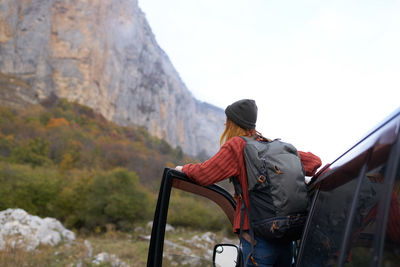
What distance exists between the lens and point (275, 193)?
1.58 m

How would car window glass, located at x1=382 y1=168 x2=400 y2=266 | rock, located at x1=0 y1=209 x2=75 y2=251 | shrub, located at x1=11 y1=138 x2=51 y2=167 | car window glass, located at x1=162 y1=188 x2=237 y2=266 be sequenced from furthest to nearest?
shrub, located at x1=11 y1=138 x2=51 y2=167
rock, located at x1=0 y1=209 x2=75 y2=251
car window glass, located at x1=162 y1=188 x2=237 y2=266
car window glass, located at x1=382 y1=168 x2=400 y2=266

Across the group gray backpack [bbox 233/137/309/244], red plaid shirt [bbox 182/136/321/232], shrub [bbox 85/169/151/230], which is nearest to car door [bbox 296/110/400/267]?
gray backpack [bbox 233/137/309/244]

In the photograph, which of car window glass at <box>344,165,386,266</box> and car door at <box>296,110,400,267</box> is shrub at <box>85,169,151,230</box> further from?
car window glass at <box>344,165,386,266</box>

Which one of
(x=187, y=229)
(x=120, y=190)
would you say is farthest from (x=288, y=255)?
(x=120, y=190)

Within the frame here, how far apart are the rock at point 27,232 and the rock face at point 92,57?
168 ft

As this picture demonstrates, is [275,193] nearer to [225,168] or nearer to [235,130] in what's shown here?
[225,168]

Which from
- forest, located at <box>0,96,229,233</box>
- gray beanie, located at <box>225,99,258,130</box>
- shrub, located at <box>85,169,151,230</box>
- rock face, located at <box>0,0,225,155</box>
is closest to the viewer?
gray beanie, located at <box>225,99,258,130</box>

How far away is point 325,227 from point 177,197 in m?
0.94

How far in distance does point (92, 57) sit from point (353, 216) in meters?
75.7

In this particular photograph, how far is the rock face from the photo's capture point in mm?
64125

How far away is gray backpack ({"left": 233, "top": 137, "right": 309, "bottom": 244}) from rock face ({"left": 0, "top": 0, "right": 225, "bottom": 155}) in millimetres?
65088

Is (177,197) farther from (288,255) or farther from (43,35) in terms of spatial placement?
(43,35)

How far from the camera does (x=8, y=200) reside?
22.7 m

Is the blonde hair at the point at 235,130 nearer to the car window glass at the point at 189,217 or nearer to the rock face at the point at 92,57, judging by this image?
the car window glass at the point at 189,217
